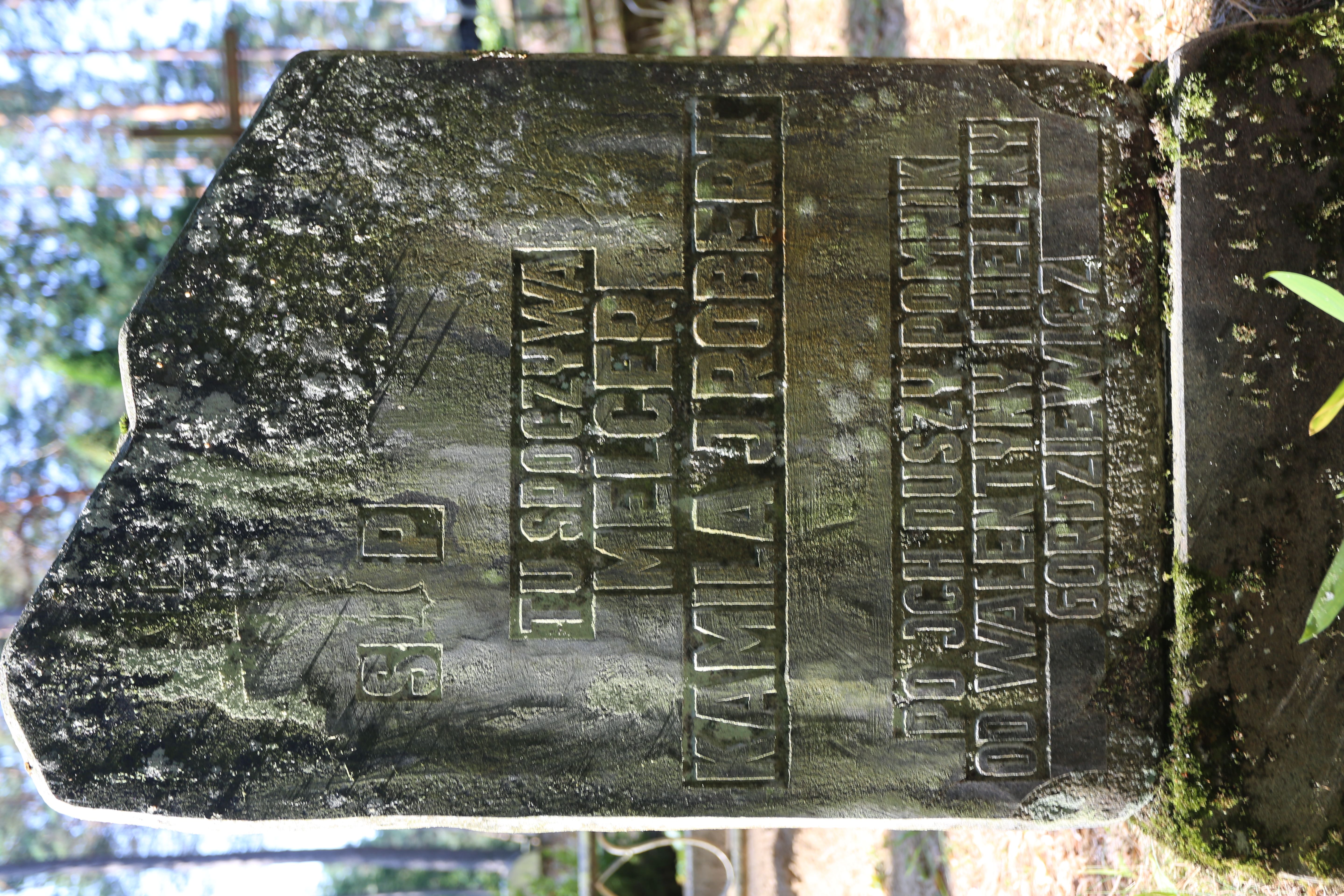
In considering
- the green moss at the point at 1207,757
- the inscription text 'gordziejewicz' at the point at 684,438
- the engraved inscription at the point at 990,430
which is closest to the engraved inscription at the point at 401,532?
A: the inscription text 'gordziejewicz' at the point at 684,438

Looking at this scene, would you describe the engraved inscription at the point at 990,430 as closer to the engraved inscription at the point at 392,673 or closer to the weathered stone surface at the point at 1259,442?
the weathered stone surface at the point at 1259,442

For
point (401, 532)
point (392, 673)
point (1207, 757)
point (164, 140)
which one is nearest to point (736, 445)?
point (401, 532)

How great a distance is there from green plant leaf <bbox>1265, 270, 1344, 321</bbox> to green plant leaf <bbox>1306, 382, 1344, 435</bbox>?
0.51 ft

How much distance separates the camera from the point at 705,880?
219 inches

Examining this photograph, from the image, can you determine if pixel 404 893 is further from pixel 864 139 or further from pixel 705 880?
pixel 864 139

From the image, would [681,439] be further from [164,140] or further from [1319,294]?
[164,140]

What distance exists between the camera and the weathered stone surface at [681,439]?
2252mm

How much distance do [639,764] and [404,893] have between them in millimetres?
12878

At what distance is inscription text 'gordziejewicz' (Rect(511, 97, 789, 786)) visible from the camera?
2.28m

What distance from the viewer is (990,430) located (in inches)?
90.0

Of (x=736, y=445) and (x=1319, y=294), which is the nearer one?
(x=1319, y=294)

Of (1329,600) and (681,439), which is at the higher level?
(681,439)

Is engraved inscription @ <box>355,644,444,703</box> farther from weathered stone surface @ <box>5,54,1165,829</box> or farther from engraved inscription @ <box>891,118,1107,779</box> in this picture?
engraved inscription @ <box>891,118,1107,779</box>

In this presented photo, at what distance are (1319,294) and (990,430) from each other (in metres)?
0.73
